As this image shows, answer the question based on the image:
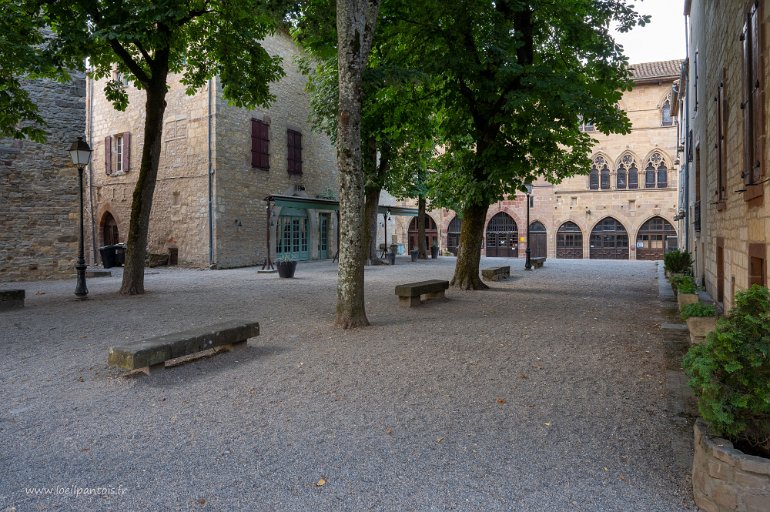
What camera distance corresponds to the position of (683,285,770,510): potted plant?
7.68ft

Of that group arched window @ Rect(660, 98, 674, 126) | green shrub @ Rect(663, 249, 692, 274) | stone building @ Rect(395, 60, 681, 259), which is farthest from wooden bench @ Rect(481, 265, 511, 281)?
arched window @ Rect(660, 98, 674, 126)

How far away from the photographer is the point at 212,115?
62.9ft

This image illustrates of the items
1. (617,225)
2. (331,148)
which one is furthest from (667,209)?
(331,148)

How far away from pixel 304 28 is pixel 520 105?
449 cm

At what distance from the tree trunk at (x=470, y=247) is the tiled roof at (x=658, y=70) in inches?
1056

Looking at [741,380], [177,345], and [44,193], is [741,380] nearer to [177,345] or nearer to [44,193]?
[177,345]

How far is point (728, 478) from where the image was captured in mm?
2385

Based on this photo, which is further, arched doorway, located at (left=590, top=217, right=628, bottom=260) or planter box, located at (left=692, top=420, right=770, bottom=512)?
arched doorway, located at (left=590, top=217, right=628, bottom=260)

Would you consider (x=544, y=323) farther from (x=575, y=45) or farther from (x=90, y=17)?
(x=90, y=17)

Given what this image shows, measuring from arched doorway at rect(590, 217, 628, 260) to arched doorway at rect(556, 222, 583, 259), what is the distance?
0.84 m

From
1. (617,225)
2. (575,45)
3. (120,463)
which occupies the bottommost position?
(120,463)

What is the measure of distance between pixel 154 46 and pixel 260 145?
10.9 meters

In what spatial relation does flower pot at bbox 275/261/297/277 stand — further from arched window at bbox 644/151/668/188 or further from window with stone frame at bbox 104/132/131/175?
arched window at bbox 644/151/668/188

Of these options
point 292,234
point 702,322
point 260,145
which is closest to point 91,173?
point 260,145
